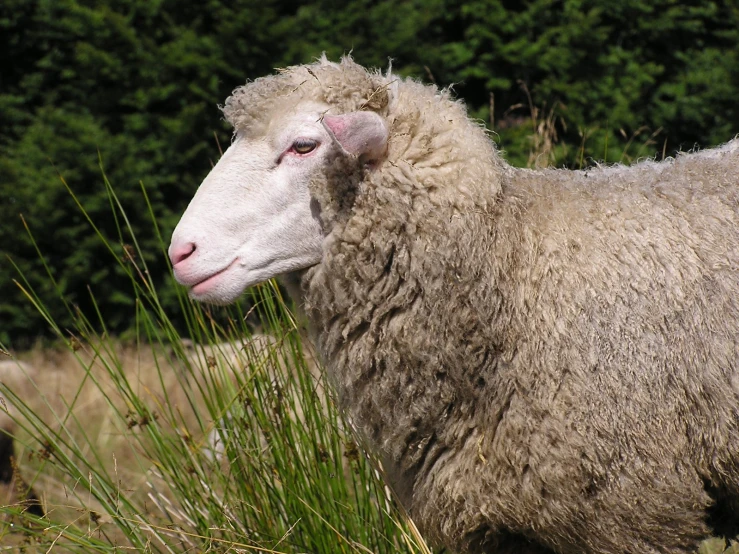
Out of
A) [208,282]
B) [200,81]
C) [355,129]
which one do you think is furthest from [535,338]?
[200,81]

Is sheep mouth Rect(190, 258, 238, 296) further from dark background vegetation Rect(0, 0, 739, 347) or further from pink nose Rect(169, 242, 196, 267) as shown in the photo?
dark background vegetation Rect(0, 0, 739, 347)

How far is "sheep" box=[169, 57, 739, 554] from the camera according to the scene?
2107mm

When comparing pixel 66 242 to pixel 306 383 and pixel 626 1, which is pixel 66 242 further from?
pixel 626 1

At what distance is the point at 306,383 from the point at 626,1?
5.45m

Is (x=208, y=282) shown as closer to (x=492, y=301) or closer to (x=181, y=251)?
(x=181, y=251)

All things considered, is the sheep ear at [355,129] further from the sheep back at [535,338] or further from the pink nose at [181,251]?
the pink nose at [181,251]

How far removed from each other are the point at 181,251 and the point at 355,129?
581 mm

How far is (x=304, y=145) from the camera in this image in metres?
2.29

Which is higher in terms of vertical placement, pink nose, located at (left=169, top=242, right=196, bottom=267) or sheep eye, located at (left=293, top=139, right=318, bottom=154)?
sheep eye, located at (left=293, top=139, right=318, bottom=154)

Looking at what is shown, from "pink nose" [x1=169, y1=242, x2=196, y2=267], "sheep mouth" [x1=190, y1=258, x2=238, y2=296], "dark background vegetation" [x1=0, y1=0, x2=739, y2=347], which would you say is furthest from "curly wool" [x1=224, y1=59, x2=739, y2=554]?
"dark background vegetation" [x1=0, y1=0, x2=739, y2=347]

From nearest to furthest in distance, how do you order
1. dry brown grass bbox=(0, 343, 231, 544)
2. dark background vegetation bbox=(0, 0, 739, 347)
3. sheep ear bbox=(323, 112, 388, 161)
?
sheep ear bbox=(323, 112, 388, 161) → dry brown grass bbox=(0, 343, 231, 544) → dark background vegetation bbox=(0, 0, 739, 347)

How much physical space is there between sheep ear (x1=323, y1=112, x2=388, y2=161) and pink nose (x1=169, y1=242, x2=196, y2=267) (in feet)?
1.63

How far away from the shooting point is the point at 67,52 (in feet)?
23.4

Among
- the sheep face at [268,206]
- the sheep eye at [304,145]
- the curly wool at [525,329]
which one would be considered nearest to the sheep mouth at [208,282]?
the sheep face at [268,206]
